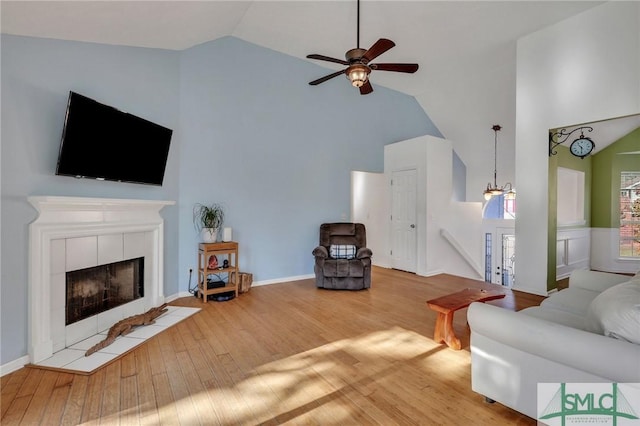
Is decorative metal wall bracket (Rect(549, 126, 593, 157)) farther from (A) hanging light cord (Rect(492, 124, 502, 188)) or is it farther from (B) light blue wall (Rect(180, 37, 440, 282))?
(B) light blue wall (Rect(180, 37, 440, 282))

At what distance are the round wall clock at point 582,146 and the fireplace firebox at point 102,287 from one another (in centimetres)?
580

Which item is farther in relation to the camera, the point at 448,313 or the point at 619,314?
the point at 448,313

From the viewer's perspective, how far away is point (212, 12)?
3.57m

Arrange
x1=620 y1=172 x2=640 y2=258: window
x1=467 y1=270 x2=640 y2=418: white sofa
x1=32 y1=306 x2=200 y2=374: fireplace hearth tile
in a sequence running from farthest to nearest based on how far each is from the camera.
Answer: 1. x1=620 y1=172 x2=640 y2=258: window
2. x1=32 y1=306 x2=200 y2=374: fireplace hearth tile
3. x1=467 y1=270 x2=640 y2=418: white sofa

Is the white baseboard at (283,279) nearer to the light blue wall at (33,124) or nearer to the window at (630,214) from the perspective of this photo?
the light blue wall at (33,124)

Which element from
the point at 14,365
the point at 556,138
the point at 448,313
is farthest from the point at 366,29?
the point at 14,365

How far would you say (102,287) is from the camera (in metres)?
3.04

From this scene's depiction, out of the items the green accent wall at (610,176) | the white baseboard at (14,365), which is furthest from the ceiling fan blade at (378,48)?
the white baseboard at (14,365)

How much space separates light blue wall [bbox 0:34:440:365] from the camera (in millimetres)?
2363

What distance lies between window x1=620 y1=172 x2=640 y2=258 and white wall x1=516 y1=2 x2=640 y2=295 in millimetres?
1267

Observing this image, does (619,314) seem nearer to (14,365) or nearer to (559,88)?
(559,88)

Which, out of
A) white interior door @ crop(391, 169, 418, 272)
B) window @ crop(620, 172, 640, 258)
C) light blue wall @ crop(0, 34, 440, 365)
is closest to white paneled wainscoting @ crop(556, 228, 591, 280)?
window @ crop(620, 172, 640, 258)

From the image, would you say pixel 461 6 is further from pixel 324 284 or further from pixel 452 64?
pixel 324 284

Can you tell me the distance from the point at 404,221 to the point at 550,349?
15.0ft
